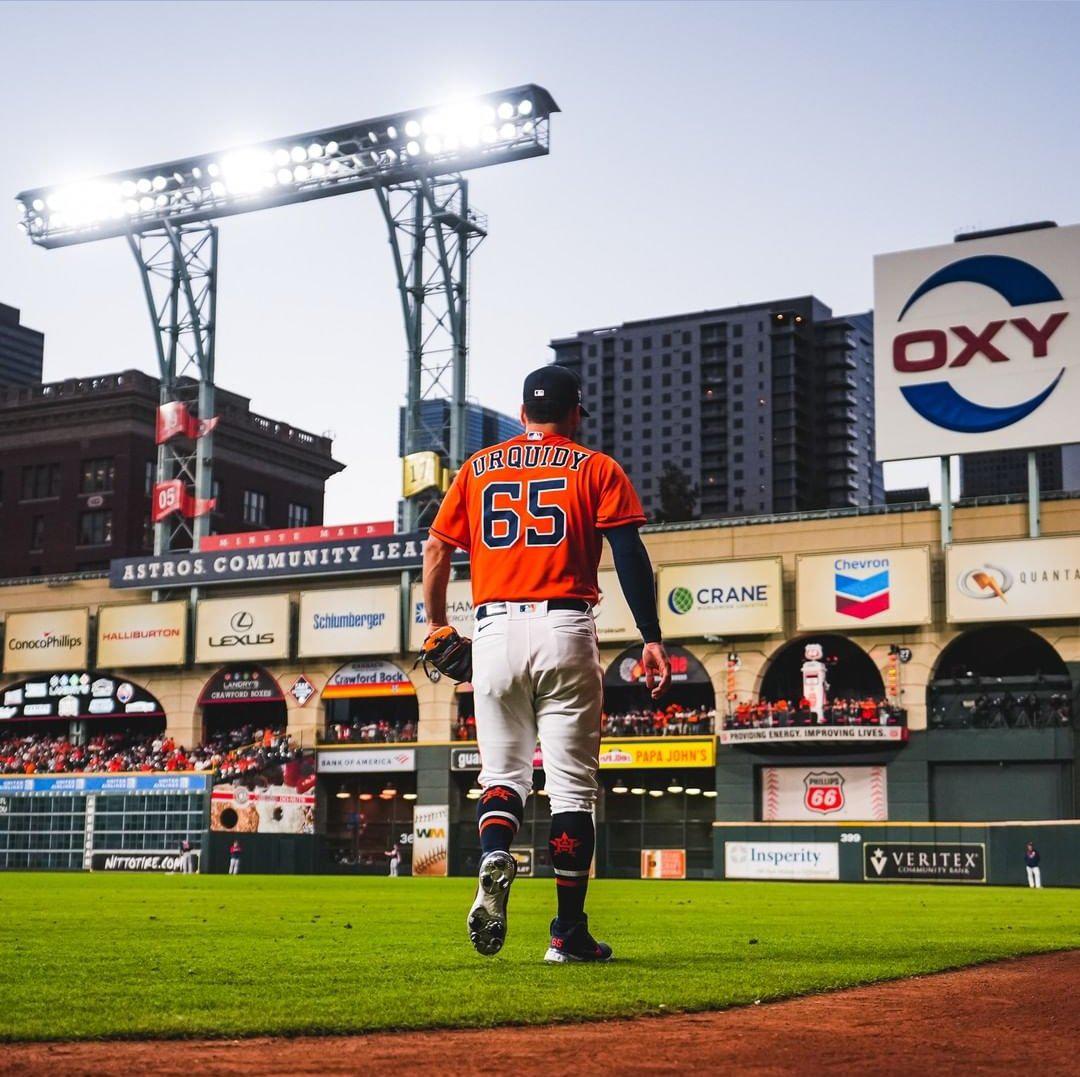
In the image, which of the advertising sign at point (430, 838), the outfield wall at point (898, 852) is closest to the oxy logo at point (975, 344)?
the outfield wall at point (898, 852)

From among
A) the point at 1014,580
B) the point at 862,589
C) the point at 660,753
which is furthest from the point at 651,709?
the point at 1014,580

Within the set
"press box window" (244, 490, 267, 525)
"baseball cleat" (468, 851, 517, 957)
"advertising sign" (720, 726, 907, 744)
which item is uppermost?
"press box window" (244, 490, 267, 525)

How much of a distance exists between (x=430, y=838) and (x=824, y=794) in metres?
14.2

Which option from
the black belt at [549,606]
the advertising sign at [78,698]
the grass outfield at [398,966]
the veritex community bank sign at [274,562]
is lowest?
the grass outfield at [398,966]

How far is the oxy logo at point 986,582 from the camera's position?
156ft

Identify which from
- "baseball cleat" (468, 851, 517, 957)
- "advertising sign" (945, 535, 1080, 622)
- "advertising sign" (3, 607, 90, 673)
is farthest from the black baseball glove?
"advertising sign" (3, 607, 90, 673)

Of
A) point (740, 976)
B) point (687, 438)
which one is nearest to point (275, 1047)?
point (740, 976)

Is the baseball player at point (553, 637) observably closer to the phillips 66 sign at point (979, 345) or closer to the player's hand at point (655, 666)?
the player's hand at point (655, 666)

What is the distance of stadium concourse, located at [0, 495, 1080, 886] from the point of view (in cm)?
4741

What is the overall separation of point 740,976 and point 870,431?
627 feet

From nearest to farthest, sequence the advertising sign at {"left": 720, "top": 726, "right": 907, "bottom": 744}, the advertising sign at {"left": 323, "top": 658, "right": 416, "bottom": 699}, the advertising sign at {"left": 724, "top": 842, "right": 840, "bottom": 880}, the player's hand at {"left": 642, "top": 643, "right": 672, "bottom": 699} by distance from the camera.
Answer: the player's hand at {"left": 642, "top": 643, "right": 672, "bottom": 699} < the advertising sign at {"left": 724, "top": 842, "right": 840, "bottom": 880} < the advertising sign at {"left": 720, "top": 726, "right": 907, "bottom": 744} < the advertising sign at {"left": 323, "top": 658, "right": 416, "bottom": 699}

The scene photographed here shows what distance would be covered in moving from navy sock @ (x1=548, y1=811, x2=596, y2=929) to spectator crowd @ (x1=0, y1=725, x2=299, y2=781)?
47350 millimetres

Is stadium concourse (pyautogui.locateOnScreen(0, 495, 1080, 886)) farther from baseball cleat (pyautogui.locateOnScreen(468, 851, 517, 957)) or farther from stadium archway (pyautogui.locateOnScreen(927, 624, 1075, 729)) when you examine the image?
baseball cleat (pyautogui.locateOnScreen(468, 851, 517, 957))

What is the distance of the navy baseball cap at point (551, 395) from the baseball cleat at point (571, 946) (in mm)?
2669
